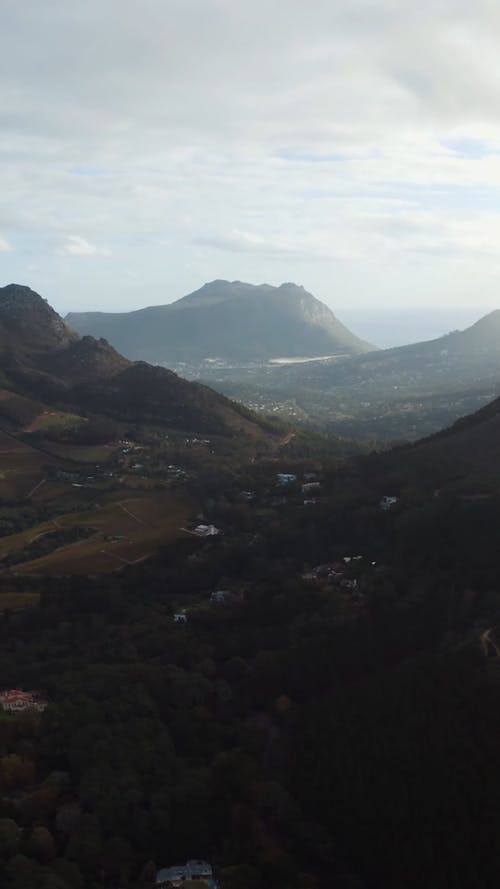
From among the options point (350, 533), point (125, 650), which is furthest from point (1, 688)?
point (350, 533)

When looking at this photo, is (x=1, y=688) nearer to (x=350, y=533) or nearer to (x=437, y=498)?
(x=350, y=533)

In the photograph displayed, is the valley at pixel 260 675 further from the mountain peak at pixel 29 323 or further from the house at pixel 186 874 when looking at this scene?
the mountain peak at pixel 29 323

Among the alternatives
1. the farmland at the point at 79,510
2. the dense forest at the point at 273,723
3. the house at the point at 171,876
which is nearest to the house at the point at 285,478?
the farmland at the point at 79,510

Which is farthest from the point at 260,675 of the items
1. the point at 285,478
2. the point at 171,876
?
the point at 285,478

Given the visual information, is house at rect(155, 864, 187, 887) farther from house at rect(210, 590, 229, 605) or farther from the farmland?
the farmland

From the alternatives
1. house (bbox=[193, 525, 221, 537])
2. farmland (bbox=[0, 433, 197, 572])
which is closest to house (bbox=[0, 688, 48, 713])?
farmland (bbox=[0, 433, 197, 572])
